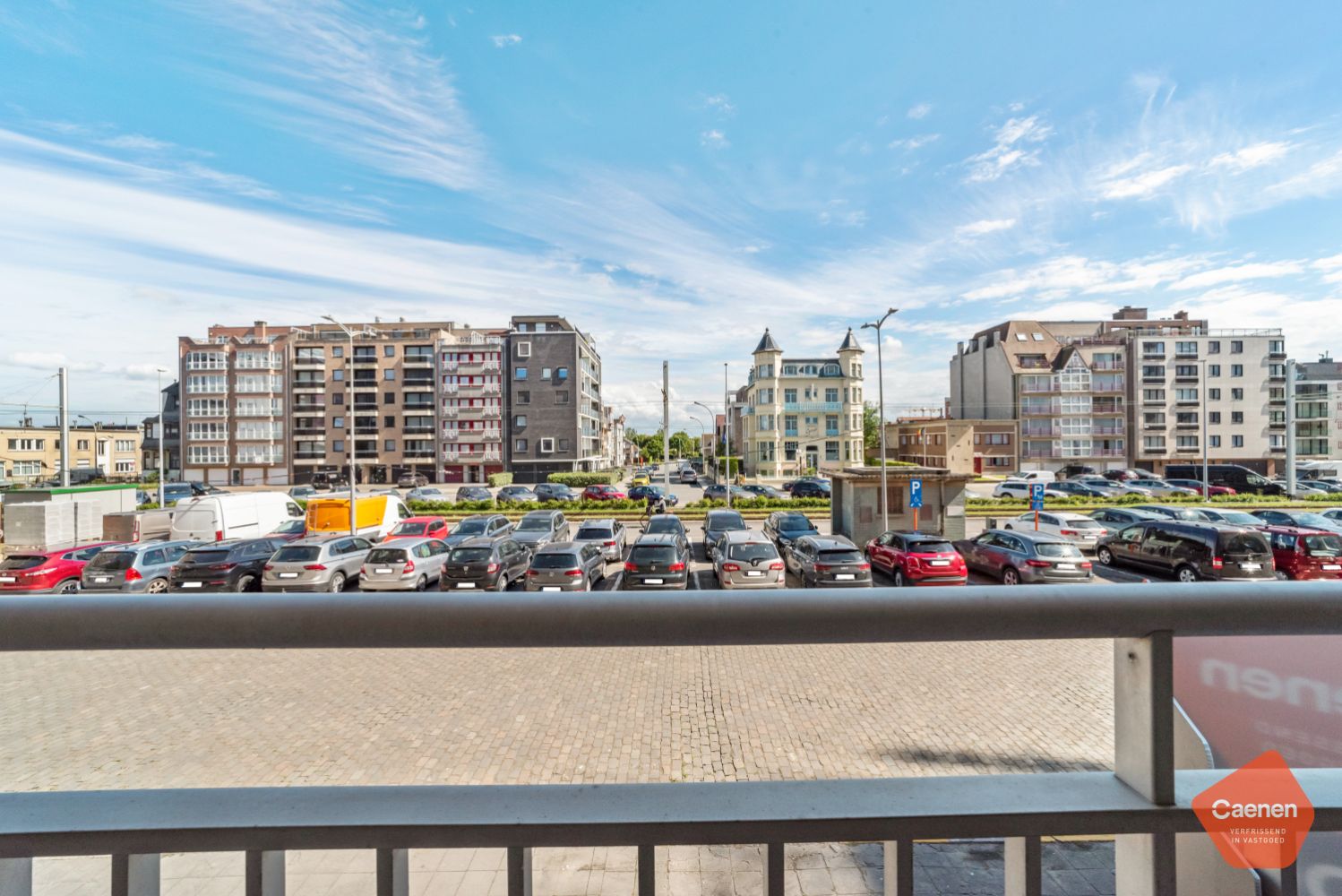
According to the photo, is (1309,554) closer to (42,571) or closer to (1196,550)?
(1196,550)

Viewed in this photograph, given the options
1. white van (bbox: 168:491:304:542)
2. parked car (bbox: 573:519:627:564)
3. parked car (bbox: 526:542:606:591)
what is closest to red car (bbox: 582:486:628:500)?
parked car (bbox: 573:519:627:564)

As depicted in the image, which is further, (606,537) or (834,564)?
A: (606,537)

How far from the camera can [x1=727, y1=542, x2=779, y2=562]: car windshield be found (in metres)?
15.7

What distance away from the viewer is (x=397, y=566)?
16.0 meters

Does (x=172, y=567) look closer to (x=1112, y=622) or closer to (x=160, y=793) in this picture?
(x=160, y=793)

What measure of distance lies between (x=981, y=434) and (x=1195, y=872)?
69.0 meters

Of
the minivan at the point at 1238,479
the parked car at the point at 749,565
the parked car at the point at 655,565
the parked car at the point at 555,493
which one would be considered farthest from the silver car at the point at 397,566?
the minivan at the point at 1238,479

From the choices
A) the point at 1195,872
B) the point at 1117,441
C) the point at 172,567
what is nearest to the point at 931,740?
the point at 1195,872

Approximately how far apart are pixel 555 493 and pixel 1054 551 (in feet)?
115

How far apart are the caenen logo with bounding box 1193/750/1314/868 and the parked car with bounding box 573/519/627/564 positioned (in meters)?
20.1

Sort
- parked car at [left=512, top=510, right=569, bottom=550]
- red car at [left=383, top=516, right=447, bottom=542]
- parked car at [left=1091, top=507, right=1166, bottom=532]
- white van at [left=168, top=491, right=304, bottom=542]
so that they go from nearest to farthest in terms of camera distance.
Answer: white van at [left=168, top=491, right=304, bottom=542]
parked car at [left=512, top=510, right=569, bottom=550]
red car at [left=383, top=516, right=447, bottom=542]
parked car at [left=1091, top=507, right=1166, bottom=532]

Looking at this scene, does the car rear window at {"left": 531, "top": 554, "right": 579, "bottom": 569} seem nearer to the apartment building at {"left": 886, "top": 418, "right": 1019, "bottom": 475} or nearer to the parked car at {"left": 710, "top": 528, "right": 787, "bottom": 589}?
the parked car at {"left": 710, "top": 528, "right": 787, "bottom": 589}

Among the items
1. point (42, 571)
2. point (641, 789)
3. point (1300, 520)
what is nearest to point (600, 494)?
point (42, 571)

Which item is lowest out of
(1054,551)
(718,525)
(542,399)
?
(718,525)
